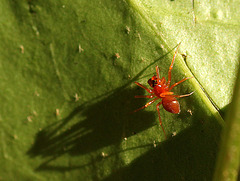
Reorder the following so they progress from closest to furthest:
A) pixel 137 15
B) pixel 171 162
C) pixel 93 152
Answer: pixel 137 15 → pixel 171 162 → pixel 93 152

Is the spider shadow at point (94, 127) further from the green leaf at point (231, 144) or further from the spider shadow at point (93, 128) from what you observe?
the green leaf at point (231, 144)

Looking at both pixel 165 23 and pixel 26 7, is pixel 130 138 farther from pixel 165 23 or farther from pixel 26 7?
pixel 26 7

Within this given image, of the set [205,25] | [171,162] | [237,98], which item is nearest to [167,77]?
[205,25]

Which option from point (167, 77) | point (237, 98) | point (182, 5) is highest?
point (182, 5)

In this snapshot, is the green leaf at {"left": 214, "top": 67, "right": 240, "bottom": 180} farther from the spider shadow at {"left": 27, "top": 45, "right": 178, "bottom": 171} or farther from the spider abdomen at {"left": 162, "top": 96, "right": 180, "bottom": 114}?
the spider shadow at {"left": 27, "top": 45, "right": 178, "bottom": 171}

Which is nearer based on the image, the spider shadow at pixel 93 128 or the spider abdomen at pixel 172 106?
the spider abdomen at pixel 172 106

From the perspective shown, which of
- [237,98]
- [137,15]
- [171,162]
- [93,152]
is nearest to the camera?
[237,98]

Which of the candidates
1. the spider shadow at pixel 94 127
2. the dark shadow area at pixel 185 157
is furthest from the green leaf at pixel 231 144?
the spider shadow at pixel 94 127
